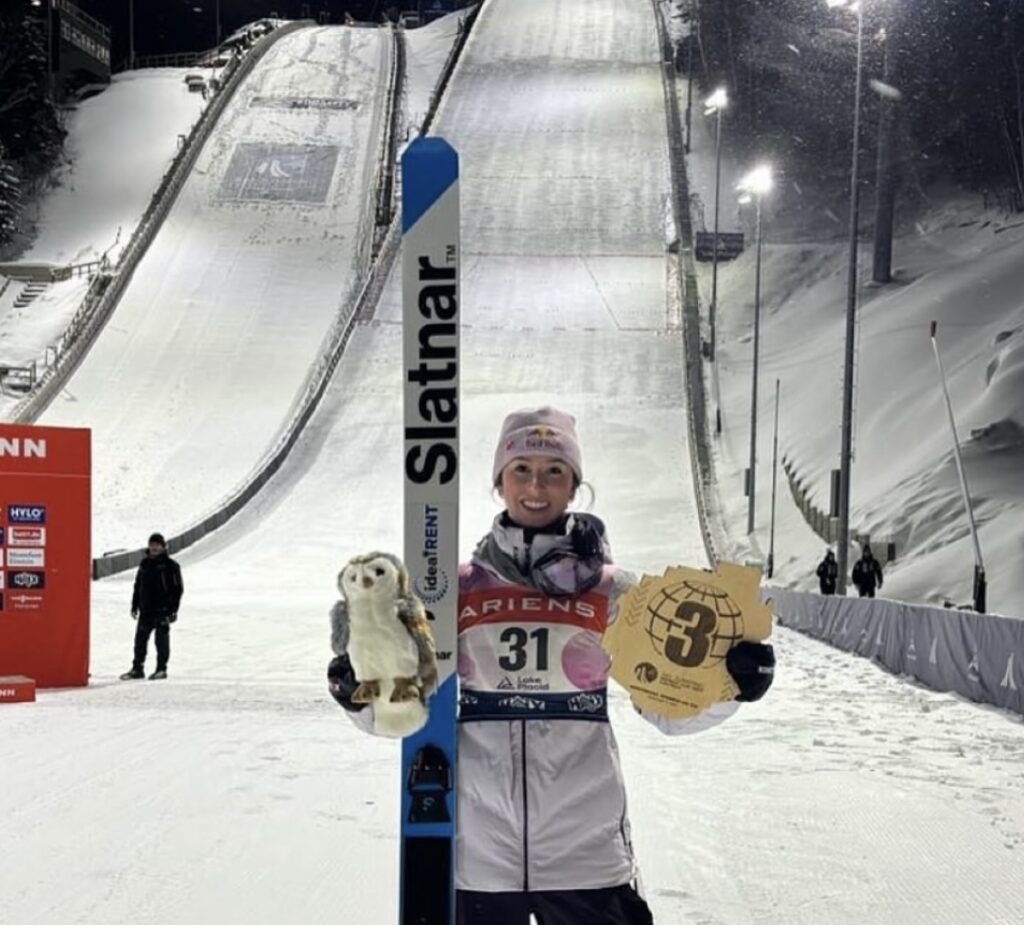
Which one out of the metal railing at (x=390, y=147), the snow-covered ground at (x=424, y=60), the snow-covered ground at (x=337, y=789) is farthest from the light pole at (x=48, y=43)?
the snow-covered ground at (x=337, y=789)

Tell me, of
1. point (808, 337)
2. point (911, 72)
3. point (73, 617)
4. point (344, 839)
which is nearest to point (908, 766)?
point (344, 839)

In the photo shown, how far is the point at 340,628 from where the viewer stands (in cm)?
279

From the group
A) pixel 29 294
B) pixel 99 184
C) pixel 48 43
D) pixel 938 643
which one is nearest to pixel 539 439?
pixel 938 643

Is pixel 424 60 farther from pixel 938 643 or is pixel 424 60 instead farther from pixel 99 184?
pixel 938 643

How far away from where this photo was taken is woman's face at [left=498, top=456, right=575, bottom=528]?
2.98 m

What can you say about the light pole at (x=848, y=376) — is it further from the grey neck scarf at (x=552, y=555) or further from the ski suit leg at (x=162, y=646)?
the grey neck scarf at (x=552, y=555)

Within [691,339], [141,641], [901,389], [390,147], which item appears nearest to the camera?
[141,641]

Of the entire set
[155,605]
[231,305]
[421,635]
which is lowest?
[155,605]

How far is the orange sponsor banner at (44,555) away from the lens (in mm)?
11008

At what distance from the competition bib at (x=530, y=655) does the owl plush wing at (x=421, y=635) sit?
0.58ft

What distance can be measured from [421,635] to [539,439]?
1.84 feet

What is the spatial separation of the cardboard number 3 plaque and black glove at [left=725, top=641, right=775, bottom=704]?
0.8 inches

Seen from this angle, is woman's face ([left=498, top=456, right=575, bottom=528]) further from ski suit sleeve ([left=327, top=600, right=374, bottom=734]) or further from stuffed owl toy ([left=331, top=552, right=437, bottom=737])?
ski suit sleeve ([left=327, top=600, right=374, bottom=734])

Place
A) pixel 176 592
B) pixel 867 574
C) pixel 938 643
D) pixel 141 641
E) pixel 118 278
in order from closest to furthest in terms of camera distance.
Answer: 1. pixel 938 643
2. pixel 141 641
3. pixel 176 592
4. pixel 867 574
5. pixel 118 278
